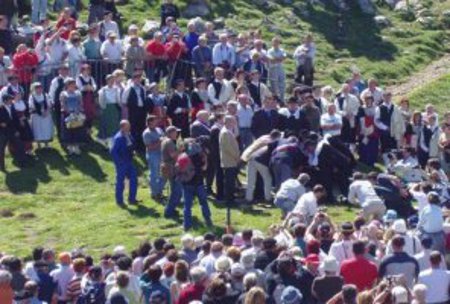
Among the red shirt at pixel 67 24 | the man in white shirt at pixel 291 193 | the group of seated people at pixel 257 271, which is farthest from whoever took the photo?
the red shirt at pixel 67 24

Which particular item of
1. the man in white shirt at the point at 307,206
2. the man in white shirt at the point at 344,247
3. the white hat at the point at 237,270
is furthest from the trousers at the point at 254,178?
the white hat at the point at 237,270

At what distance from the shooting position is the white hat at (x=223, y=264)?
86.0ft

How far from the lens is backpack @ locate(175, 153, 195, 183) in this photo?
32.9 m

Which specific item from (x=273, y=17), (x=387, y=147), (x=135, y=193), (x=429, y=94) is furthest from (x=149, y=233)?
(x=273, y=17)

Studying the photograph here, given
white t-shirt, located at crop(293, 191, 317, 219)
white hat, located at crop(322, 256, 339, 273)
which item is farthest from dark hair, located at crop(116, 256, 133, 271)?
white t-shirt, located at crop(293, 191, 317, 219)

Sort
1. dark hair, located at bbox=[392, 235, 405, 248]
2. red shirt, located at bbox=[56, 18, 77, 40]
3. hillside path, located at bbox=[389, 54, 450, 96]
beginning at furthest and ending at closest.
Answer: hillside path, located at bbox=[389, 54, 450, 96]
red shirt, located at bbox=[56, 18, 77, 40]
dark hair, located at bbox=[392, 235, 405, 248]

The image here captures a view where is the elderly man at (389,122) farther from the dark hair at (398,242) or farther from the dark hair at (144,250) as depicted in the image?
the dark hair at (144,250)

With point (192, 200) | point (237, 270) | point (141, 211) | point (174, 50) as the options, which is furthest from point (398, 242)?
point (174, 50)

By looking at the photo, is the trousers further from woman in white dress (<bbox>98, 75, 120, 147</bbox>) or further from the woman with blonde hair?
the woman with blonde hair

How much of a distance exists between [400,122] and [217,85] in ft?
15.9

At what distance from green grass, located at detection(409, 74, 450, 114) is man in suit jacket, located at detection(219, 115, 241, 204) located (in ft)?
43.5

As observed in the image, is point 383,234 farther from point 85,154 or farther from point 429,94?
point 429,94

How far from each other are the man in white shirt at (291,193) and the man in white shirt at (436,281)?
6.70 meters

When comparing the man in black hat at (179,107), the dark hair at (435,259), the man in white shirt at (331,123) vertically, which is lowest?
the dark hair at (435,259)
